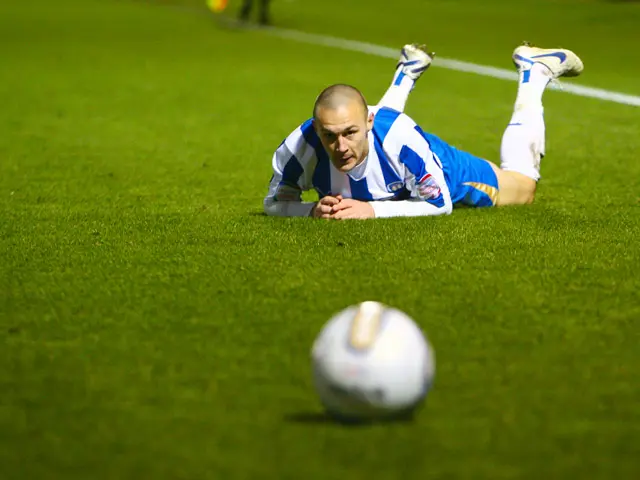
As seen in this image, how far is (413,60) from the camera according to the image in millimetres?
7395

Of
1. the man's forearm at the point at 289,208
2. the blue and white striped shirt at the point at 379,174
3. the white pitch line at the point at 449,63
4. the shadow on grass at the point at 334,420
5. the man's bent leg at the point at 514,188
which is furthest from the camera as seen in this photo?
the white pitch line at the point at 449,63

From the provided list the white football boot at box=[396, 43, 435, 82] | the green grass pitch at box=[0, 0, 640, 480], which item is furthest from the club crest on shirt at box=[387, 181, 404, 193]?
the white football boot at box=[396, 43, 435, 82]

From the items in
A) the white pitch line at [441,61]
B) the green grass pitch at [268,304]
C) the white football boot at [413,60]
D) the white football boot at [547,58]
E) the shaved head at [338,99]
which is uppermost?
the white football boot at [547,58]

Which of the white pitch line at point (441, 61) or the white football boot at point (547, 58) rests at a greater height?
the white football boot at point (547, 58)

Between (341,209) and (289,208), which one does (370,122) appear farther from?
(289,208)

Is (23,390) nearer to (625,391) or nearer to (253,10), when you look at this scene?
(625,391)

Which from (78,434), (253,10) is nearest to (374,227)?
(78,434)

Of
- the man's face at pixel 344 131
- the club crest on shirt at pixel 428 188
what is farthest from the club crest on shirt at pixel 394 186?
the man's face at pixel 344 131

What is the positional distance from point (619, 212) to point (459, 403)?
10.3ft

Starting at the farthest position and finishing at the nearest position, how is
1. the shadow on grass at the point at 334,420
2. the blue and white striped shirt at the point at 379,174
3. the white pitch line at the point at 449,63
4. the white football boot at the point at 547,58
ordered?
the white pitch line at the point at 449,63 < the white football boot at the point at 547,58 < the blue and white striped shirt at the point at 379,174 < the shadow on grass at the point at 334,420

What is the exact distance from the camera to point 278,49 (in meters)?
17.1

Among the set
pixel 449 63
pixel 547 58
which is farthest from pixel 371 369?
pixel 449 63

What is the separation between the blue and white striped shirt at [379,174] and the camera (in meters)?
5.70

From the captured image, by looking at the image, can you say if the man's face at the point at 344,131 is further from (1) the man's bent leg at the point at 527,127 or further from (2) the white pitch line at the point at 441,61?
(2) the white pitch line at the point at 441,61
